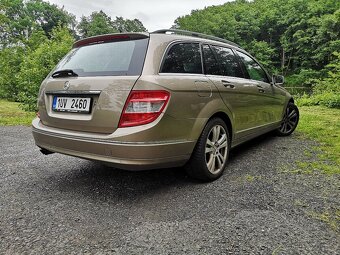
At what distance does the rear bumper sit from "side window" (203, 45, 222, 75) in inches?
37.5

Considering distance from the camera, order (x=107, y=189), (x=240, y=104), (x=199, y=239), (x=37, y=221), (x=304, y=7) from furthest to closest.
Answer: (x=304, y=7) < (x=240, y=104) < (x=107, y=189) < (x=37, y=221) < (x=199, y=239)

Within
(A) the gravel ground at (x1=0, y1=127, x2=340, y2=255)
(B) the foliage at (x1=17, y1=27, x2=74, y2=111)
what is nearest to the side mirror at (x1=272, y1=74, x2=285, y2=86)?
(A) the gravel ground at (x1=0, y1=127, x2=340, y2=255)

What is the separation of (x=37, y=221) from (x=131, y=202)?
2.64ft

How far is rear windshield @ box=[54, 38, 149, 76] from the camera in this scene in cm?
256

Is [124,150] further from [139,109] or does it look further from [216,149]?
[216,149]

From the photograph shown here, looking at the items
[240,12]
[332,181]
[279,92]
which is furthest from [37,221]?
[240,12]

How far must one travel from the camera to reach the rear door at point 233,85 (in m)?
3.29

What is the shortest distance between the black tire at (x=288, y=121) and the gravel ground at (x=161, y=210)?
6.12ft

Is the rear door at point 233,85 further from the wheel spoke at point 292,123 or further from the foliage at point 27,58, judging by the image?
the foliage at point 27,58

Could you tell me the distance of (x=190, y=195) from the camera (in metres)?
2.77

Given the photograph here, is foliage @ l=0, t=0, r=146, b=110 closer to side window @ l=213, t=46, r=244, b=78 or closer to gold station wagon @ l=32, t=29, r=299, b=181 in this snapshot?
Result: side window @ l=213, t=46, r=244, b=78

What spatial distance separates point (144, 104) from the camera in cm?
239

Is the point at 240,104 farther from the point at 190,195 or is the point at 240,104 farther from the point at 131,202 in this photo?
the point at 131,202

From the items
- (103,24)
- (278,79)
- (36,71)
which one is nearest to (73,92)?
(278,79)
